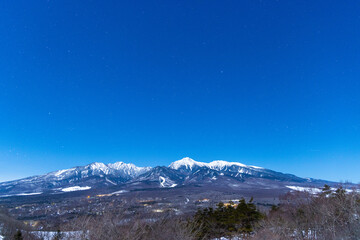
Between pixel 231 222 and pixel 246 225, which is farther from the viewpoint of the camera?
pixel 231 222

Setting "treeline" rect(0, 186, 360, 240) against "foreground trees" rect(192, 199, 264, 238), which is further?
"foreground trees" rect(192, 199, 264, 238)

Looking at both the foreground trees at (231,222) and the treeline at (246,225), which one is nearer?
the treeline at (246,225)

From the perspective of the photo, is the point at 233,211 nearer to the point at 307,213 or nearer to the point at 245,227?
the point at 245,227

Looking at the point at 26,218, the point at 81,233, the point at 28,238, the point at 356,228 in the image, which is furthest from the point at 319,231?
the point at 26,218

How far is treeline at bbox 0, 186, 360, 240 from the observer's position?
23.5 meters

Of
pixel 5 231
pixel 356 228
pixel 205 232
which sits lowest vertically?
pixel 5 231

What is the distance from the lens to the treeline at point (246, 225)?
23.5 meters

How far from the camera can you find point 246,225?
120ft

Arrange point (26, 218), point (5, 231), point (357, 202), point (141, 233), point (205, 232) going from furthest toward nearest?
point (26, 218) < point (5, 231) < point (205, 232) < point (141, 233) < point (357, 202)

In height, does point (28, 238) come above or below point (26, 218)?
above

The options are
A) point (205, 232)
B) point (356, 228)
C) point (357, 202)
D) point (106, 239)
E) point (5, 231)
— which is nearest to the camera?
point (356, 228)

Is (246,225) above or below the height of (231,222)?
below

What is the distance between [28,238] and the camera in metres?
58.3

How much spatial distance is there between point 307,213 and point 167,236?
24736mm
